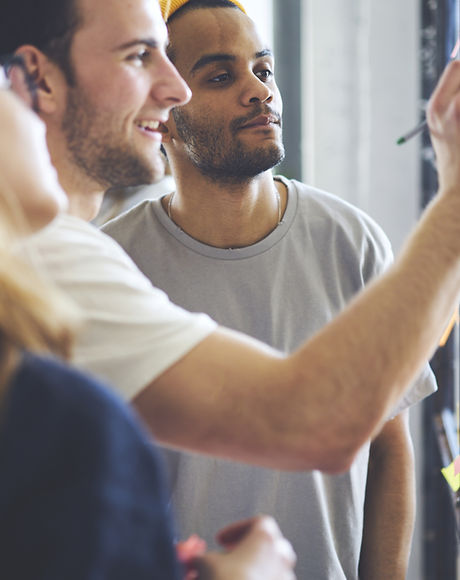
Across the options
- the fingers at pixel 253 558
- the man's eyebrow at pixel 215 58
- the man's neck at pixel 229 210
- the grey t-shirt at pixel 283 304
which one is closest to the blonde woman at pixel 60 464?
the fingers at pixel 253 558

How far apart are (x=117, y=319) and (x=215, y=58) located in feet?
2.69

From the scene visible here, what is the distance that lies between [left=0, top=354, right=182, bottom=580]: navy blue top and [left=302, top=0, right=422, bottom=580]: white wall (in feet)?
5.51

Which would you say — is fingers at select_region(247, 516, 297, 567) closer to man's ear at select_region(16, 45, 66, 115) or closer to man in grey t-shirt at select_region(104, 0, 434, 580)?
man in grey t-shirt at select_region(104, 0, 434, 580)

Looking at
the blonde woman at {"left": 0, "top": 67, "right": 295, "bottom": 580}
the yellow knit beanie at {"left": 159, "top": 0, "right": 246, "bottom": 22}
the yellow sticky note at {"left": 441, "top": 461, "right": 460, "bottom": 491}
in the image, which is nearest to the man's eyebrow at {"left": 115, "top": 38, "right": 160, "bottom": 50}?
the yellow knit beanie at {"left": 159, "top": 0, "right": 246, "bottom": 22}

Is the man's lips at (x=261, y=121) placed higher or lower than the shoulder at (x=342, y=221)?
higher

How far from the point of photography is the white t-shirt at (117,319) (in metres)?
0.77

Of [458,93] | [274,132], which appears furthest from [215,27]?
[458,93]

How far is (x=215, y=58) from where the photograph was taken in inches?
56.9

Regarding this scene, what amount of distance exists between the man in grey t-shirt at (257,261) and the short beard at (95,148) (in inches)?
11.2

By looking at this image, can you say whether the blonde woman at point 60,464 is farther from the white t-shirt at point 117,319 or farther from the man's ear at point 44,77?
the man's ear at point 44,77

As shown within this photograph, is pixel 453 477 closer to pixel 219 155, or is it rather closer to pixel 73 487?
pixel 219 155

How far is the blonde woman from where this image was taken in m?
0.46

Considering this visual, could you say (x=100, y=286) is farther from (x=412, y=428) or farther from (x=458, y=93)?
(x=412, y=428)

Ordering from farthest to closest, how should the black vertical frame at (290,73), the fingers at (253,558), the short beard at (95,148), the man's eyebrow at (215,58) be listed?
1. the black vertical frame at (290,73)
2. the man's eyebrow at (215,58)
3. the short beard at (95,148)
4. the fingers at (253,558)
